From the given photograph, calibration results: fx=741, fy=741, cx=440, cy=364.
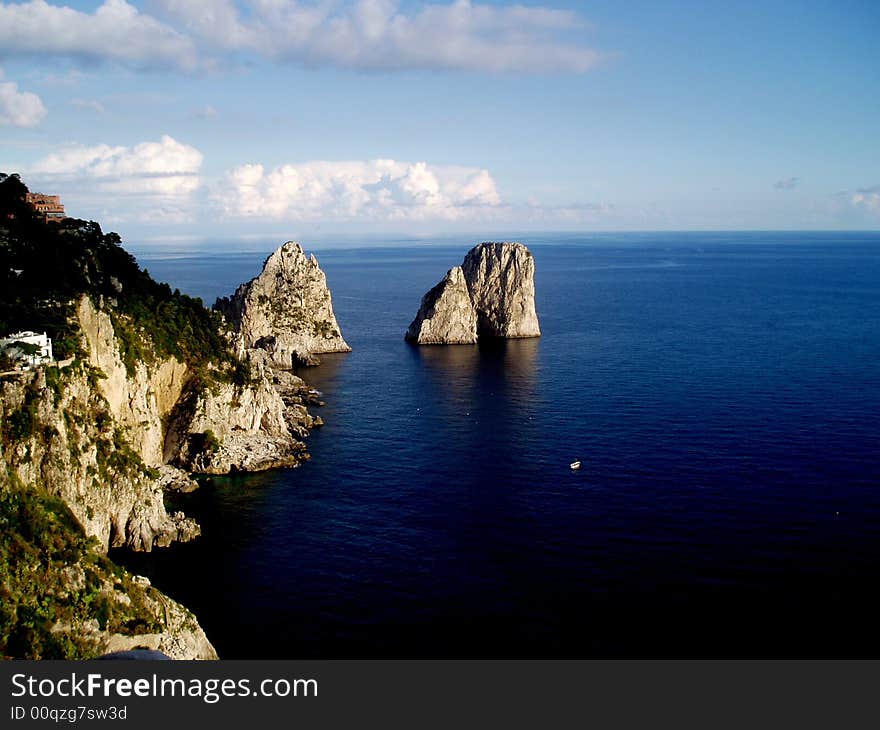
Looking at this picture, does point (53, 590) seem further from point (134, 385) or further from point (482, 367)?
point (482, 367)

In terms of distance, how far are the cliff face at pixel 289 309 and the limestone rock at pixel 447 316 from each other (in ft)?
67.8

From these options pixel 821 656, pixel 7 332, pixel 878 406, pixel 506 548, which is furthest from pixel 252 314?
pixel 821 656

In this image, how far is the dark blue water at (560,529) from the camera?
56.5m

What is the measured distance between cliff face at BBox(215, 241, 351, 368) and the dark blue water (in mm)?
37617

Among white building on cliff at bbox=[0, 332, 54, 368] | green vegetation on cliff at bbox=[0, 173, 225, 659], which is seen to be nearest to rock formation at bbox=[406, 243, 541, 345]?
green vegetation on cliff at bbox=[0, 173, 225, 659]

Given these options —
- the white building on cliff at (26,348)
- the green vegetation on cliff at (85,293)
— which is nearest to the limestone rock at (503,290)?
the green vegetation on cliff at (85,293)

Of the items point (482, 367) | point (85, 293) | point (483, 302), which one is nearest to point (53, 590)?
point (85, 293)

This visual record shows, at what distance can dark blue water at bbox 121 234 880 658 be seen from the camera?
56469mm

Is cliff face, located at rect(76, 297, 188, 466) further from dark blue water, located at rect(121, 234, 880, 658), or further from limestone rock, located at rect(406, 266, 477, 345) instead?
limestone rock, located at rect(406, 266, 477, 345)

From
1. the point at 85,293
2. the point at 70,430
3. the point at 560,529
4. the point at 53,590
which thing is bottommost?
the point at 560,529

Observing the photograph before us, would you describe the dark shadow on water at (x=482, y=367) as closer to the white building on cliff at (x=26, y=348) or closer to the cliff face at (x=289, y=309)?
the cliff face at (x=289, y=309)

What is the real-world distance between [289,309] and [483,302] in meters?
52.9

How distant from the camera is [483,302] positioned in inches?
7717

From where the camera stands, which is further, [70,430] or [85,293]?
[85,293]
